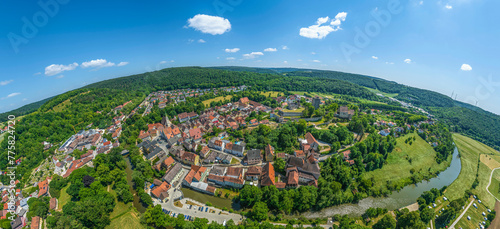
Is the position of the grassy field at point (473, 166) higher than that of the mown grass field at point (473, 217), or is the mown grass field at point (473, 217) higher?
the grassy field at point (473, 166)

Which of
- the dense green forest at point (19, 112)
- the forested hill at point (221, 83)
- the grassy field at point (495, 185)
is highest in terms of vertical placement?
the forested hill at point (221, 83)

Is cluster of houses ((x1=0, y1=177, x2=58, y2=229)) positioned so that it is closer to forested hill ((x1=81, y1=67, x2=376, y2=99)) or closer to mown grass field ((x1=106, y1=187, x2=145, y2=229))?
mown grass field ((x1=106, y1=187, x2=145, y2=229))

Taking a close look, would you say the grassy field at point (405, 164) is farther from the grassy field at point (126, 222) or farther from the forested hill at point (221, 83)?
the forested hill at point (221, 83)

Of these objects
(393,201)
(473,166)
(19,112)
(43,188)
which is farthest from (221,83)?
(19,112)

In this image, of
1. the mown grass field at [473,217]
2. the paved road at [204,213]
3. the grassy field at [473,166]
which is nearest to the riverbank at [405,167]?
the grassy field at [473,166]

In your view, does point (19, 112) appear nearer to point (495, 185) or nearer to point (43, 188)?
point (43, 188)

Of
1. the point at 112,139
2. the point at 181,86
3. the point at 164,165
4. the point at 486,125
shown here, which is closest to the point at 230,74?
the point at 181,86
